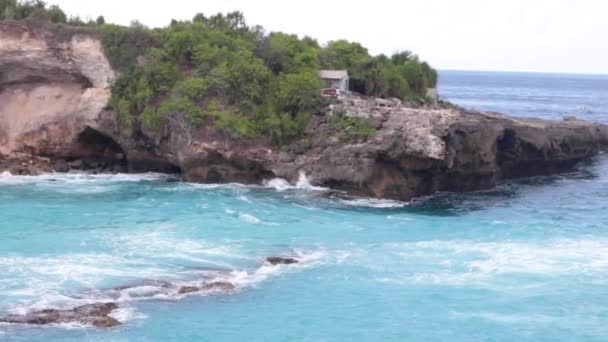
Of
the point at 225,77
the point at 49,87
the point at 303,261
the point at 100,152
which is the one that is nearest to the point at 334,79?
the point at 225,77

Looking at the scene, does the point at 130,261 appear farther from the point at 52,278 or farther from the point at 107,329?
the point at 107,329

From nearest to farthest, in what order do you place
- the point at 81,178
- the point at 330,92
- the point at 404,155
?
the point at 404,155, the point at 81,178, the point at 330,92

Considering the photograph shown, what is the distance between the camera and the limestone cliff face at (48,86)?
45.0 m

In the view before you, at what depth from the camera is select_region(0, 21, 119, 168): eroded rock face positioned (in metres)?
45.0

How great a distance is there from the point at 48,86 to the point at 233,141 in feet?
37.9

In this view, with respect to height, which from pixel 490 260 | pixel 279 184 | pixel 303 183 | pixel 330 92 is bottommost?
pixel 490 260

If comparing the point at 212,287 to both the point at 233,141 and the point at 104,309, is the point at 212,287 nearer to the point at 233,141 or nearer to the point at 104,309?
the point at 104,309

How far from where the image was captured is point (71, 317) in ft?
73.2

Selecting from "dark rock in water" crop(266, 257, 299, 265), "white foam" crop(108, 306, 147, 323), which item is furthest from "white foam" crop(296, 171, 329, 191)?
"white foam" crop(108, 306, 147, 323)

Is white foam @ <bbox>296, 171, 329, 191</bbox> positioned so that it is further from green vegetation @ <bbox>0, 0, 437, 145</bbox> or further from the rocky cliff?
green vegetation @ <bbox>0, 0, 437, 145</bbox>

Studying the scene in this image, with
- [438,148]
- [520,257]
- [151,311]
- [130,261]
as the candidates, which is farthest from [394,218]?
[151,311]

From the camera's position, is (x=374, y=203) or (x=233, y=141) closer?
(x=374, y=203)

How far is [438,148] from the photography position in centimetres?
3859

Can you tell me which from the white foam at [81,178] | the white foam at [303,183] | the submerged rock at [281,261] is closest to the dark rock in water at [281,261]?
the submerged rock at [281,261]
